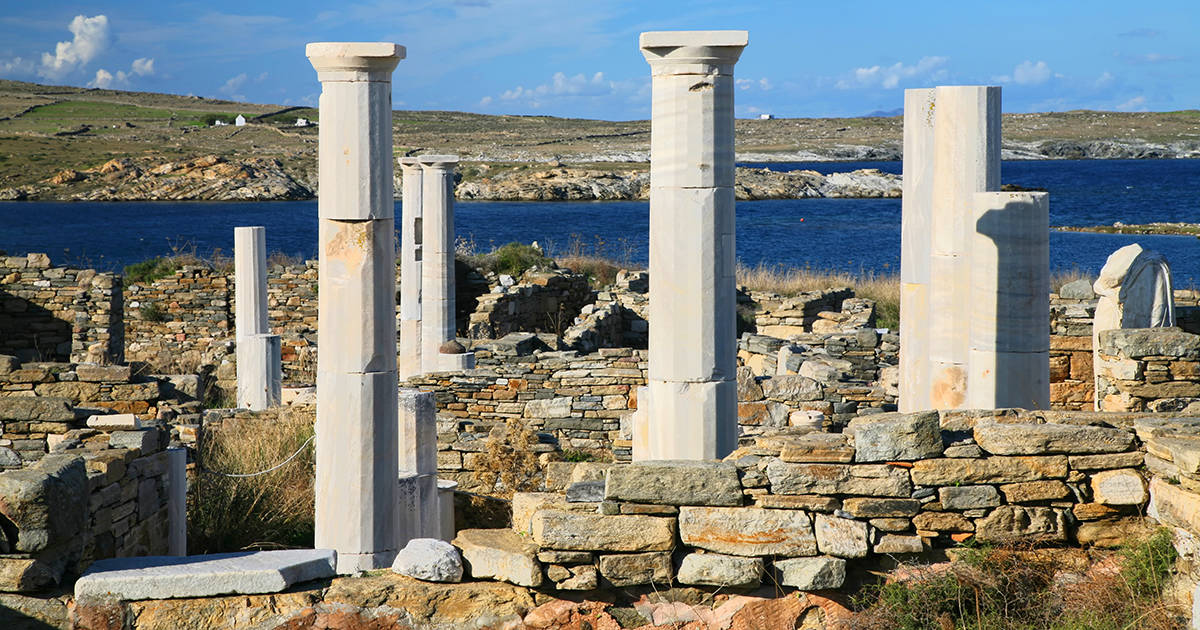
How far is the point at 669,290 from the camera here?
7.71 m

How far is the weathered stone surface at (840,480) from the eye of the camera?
552 centimetres

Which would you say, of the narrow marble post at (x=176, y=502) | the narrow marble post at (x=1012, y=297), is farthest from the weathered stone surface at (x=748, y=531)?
the narrow marble post at (x=176, y=502)

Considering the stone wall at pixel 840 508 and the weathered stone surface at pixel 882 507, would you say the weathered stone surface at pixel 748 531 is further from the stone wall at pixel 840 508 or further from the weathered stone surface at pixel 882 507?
the weathered stone surface at pixel 882 507

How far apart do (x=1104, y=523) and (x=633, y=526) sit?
2.18 m

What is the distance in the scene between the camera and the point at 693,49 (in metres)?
7.47

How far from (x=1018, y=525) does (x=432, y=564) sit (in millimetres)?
2721

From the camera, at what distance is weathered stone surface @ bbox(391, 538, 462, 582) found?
5.65 m

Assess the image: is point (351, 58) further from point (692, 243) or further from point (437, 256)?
point (437, 256)

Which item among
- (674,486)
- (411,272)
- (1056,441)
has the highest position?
(411,272)

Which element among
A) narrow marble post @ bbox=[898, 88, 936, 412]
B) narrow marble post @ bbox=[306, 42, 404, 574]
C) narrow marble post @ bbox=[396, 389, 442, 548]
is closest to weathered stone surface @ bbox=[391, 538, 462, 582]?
narrow marble post @ bbox=[306, 42, 404, 574]

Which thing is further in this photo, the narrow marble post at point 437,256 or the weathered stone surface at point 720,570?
the narrow marble post at point 437,256

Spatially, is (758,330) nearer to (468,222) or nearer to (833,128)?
(468,222)

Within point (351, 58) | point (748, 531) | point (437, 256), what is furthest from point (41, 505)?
point (437, 256)

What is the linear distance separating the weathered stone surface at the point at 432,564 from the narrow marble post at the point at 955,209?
4.36 metres
